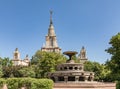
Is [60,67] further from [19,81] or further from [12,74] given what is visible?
[12,74]

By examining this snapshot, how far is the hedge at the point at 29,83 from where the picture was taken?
4575 cm

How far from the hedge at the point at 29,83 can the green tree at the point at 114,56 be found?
12632mm

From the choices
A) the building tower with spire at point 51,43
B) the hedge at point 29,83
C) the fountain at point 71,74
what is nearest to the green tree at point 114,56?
the fountain at point 71,74

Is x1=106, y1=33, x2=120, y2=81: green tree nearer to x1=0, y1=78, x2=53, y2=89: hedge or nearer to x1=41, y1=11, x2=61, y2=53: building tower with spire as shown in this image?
x1=0, y1=78, x2=53, y2=89: hedge

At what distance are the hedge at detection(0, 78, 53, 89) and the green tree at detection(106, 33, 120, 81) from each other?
12632 mm

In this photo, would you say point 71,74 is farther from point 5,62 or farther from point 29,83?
point 5,62

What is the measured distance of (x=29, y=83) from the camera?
1822 inches

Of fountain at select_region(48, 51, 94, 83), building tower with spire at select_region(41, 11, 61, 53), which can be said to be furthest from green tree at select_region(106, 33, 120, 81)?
building tower with spire at select_region(41, 11, 61, 53)

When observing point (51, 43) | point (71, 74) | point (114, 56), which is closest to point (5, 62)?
point (51, 43)

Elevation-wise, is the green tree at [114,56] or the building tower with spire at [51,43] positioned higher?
the building tower with spire at [51,43]

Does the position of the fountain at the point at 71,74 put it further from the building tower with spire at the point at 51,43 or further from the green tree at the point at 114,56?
the building tower with spire at the point at 51,43

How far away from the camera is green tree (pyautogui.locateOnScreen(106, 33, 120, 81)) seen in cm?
5325

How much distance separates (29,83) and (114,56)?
52.3 feet

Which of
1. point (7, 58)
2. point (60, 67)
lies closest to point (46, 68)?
point (60, 67)
